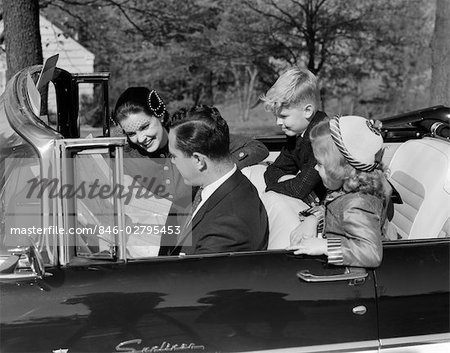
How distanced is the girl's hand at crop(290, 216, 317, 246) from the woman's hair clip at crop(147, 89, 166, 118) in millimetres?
1037

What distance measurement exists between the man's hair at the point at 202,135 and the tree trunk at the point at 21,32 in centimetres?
516

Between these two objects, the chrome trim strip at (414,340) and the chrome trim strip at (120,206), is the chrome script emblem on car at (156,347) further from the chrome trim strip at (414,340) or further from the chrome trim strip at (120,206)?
the chrome trim strip at (414,340)

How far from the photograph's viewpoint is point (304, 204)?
3334 millimetres

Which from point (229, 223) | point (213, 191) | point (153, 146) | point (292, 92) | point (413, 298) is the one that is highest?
point (292, 92)

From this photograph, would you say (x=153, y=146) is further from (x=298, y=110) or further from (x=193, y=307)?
(x=193, y=307)

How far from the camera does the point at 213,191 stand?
276 centimetres

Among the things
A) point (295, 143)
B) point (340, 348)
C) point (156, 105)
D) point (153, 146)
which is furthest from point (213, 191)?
point (295, 143)

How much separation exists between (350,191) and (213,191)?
0.54m

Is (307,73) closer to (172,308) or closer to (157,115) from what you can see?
(157,115)

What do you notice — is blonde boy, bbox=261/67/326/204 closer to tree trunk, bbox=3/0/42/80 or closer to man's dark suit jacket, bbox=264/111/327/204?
man's dark suit jacket, bbox=264/111/327/204

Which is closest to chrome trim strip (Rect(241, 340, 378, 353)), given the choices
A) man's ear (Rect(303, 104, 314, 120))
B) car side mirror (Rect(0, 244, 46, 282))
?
car side mirror (Rect(0, 244, 46, 282))

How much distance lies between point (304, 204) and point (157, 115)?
0.90 metres

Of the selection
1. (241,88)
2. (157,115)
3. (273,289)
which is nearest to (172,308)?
(273,289)

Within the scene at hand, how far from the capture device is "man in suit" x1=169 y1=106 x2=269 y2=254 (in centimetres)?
268
